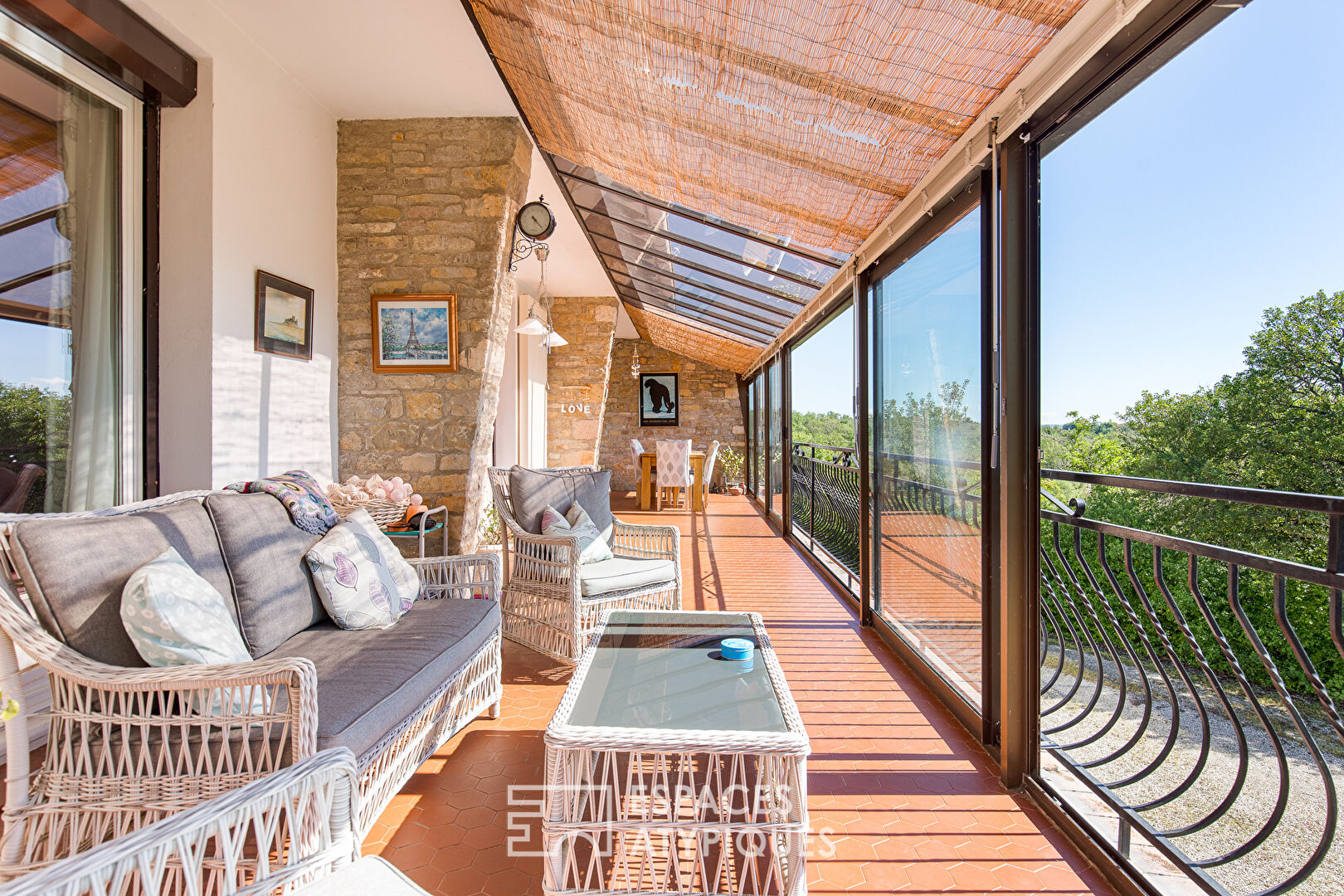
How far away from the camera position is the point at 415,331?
366 cm

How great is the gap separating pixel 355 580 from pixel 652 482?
7.43 meters

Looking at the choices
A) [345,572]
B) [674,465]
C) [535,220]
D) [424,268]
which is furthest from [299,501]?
[674,465]

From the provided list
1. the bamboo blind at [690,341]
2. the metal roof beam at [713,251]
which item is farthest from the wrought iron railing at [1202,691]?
the bamboo blind at [690,341]

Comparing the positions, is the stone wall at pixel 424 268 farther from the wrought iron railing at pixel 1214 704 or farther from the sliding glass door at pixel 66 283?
the wrought iron railing at pixel 1214 704

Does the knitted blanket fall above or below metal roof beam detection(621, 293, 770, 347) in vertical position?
below

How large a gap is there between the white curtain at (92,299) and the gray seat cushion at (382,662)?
1.23 metres

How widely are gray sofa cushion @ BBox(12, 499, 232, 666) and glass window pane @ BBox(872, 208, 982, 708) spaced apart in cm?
257

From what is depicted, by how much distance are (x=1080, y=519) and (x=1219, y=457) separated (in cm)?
37

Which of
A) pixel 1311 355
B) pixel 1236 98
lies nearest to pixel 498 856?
pixel 1311 355

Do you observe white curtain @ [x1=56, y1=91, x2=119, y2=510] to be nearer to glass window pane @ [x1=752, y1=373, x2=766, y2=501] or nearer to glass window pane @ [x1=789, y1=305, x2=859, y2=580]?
glass window pane @ [x1=789, y1=305, x2=859, y2=580]

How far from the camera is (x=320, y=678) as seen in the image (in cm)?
168

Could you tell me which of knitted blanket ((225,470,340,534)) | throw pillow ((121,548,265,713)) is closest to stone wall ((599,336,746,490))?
knitted blanket ((225,470,340,534))

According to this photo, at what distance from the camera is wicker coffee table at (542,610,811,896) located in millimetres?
1358

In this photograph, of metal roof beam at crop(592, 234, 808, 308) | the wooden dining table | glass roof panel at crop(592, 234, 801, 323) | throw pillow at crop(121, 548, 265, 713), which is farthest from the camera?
the wooden dining table
